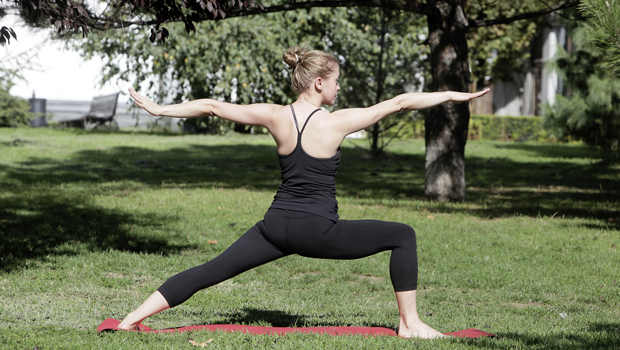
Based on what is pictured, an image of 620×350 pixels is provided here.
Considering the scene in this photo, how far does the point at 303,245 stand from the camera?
442 centimetres

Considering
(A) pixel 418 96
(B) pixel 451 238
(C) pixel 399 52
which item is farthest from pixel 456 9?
(C) pixel 399 52

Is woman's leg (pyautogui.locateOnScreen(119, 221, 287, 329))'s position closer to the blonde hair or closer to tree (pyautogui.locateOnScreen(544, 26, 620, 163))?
the blonde hair

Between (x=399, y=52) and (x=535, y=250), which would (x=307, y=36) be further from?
(x=535, y=250)

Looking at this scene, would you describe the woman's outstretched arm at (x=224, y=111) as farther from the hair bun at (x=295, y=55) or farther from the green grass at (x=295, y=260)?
the green grass at (x=295, y=260)

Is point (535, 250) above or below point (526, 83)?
below

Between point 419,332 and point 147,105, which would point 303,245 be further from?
point 147,105

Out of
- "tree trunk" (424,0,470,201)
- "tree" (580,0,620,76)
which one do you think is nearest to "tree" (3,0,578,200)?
"tree trunk" (424,0,470,201)

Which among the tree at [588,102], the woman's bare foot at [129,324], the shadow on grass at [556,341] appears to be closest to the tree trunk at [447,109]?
the tree at [588,102]

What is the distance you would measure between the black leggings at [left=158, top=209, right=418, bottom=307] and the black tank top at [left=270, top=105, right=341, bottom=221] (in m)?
0.05

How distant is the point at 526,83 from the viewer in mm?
40906

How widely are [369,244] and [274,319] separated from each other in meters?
1.47

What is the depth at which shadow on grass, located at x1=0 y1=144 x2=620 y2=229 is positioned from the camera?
41.6 feet

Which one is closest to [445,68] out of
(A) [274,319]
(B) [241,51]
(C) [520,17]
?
(C) [520,17]

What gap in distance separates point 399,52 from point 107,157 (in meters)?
8.69
